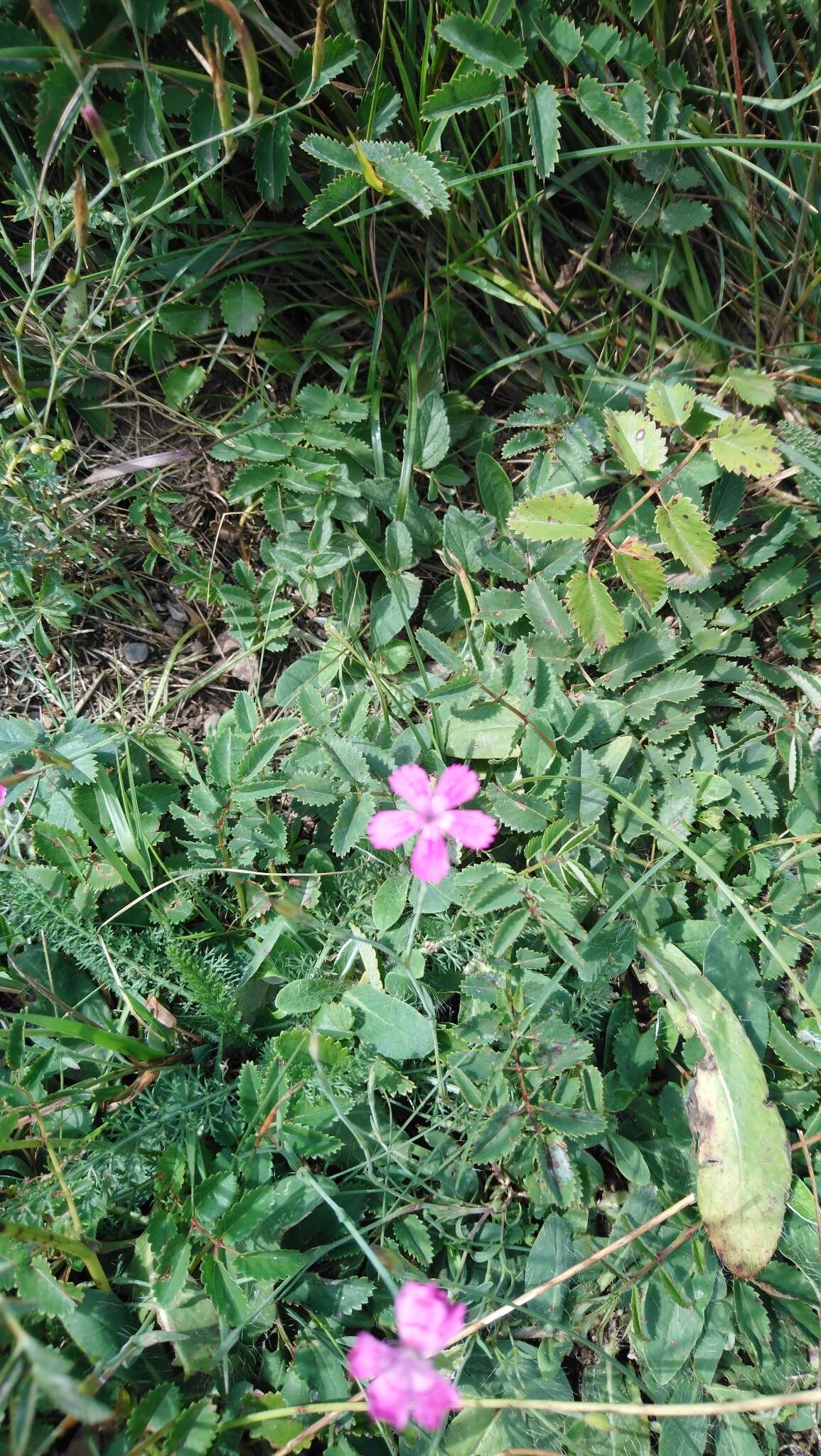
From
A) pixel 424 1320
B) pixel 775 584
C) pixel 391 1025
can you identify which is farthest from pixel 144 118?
pixel 424 1320

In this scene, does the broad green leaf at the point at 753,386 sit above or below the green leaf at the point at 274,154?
below

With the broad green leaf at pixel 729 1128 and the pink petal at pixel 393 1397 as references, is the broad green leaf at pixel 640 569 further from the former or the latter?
the pink petal at pixel 393 1397

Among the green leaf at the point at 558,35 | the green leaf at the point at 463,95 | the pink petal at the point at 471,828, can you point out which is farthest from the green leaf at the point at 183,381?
the pink petal at the point at 471,828

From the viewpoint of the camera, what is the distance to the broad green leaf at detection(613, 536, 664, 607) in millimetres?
1609

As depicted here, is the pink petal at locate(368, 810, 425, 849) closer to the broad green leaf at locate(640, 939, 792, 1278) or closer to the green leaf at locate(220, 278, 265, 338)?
the broad green leaf at locate(640, 939, 792, 1278)

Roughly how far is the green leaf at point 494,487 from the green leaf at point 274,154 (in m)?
0.61

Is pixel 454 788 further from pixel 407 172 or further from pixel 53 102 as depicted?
pixel 53 102

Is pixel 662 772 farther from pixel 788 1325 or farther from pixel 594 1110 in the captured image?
pixel 788 1325

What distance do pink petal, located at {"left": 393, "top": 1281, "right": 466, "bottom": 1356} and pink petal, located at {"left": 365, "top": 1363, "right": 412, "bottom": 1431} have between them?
4 cm

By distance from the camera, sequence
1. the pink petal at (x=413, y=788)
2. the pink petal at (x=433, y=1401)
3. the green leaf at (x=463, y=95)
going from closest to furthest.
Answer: the pink petal at (x=433, y=1401)
the pink petal at (x=413, y=788)
the green leaf at (x=463, y=95)

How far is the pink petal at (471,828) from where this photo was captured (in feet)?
4.18

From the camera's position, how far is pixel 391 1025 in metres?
1.57

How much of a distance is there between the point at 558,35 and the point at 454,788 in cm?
133

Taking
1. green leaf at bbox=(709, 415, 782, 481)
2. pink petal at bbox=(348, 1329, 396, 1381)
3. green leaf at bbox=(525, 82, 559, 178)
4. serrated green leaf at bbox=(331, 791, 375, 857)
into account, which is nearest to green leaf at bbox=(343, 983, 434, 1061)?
serrated green leaf at bbox=(331, 791, 375, 857)
